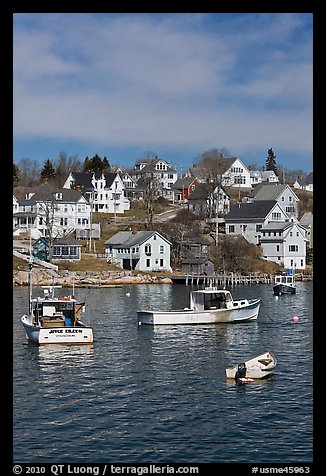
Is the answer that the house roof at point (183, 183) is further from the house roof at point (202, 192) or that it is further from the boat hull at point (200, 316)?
the boat hull at point (200, 316)

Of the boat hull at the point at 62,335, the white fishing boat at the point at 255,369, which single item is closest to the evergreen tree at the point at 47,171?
the boat hull at the point at 62,335

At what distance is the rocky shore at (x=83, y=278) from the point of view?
218ft

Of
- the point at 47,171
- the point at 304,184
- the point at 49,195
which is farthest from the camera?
the point at 304,184

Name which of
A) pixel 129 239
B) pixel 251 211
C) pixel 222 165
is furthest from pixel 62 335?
pixel 222 165

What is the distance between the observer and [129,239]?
79.9m

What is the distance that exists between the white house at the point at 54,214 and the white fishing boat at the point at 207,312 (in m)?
48.7

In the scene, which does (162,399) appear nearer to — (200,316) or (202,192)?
(200,316)

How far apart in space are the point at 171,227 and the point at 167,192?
111 ft

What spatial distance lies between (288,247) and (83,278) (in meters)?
28.5

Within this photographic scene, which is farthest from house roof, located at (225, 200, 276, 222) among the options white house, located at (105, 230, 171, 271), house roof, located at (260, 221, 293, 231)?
white house, located at (105, 230, 171, 271)

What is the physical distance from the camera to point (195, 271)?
7612 cm
